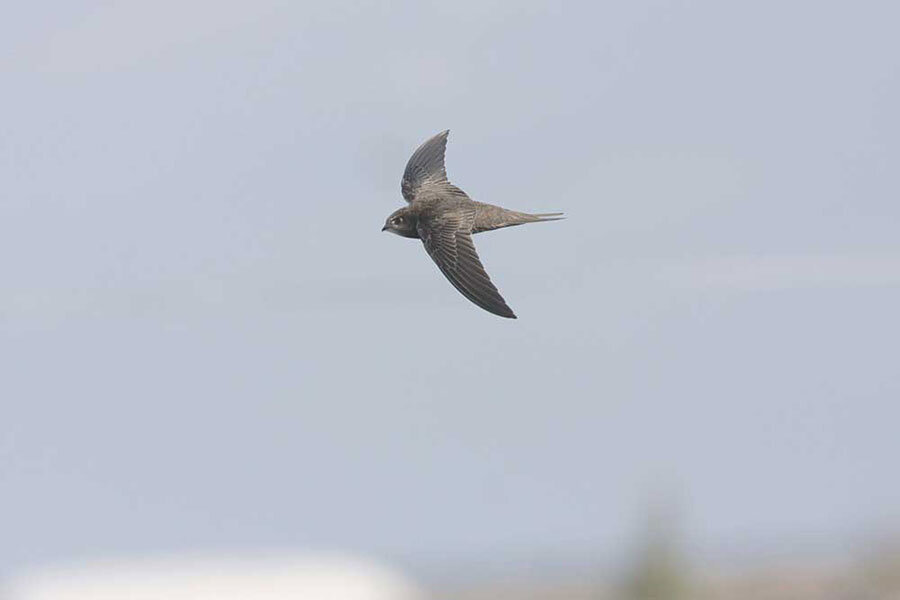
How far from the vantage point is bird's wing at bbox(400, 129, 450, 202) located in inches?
1918

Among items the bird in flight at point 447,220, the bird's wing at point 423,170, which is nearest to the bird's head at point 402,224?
the bird in flight at point 447,220

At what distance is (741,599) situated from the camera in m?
194

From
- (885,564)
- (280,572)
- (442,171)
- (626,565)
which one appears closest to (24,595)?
(280,572)

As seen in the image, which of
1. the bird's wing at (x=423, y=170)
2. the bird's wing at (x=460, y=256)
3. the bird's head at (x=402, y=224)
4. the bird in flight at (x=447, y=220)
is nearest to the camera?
the bird's wing at (x=460, y=256)

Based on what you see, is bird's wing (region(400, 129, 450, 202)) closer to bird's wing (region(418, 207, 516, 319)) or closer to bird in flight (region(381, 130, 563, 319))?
bird in flight (region(381, 130, 563, 319))

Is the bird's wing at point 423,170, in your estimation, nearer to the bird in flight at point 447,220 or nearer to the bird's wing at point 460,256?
the bird in flight at point 447,220

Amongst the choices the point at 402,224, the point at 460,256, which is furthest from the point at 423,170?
the point at 460,256

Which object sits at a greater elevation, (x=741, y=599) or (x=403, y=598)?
(x=741, y=599)

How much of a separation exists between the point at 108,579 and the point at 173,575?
5243 mm

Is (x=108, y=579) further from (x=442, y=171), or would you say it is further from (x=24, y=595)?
(x=442, y=171)

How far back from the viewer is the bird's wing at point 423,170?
4872 centimetres

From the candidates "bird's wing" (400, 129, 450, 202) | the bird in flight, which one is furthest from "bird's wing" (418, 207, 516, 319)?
"bird's wing" (400, 129, 450, 202)

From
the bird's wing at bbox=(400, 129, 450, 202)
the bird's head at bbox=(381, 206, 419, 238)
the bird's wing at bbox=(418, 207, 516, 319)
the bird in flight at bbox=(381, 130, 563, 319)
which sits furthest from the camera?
the bird's wing at bbox=(400, 129, 450, 202)

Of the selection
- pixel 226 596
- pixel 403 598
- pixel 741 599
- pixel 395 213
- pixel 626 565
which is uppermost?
pixel 741 599
